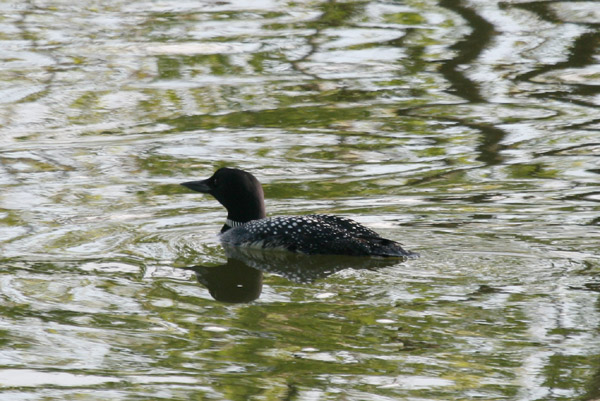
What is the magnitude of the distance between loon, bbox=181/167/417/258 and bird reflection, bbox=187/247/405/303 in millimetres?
49

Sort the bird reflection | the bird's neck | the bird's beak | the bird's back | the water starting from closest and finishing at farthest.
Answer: the water, the bird reflection, the bird's back, the bird's neck, the bird's beak

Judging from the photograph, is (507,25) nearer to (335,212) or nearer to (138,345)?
(335,212)

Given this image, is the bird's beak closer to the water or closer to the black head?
the black head

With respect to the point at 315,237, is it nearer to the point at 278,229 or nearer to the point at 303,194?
the point at 278,229

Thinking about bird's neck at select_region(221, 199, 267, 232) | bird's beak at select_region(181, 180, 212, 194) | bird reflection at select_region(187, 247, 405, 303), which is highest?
bird's beak at select_region(181, 180, 212, 194)

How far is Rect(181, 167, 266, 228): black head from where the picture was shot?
8859mm

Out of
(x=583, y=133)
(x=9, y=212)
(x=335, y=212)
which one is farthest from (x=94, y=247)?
(x=583, y=133)

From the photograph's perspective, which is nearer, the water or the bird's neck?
the water

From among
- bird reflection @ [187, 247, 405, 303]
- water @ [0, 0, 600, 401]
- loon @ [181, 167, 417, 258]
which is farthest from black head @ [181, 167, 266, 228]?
bird reflection @ [187, 247, 405, 303]

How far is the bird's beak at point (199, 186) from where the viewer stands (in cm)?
900

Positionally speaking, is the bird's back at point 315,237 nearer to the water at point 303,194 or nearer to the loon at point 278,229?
the loon at point 278,229

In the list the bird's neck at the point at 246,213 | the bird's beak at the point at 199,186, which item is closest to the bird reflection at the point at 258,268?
the bird's neck at the point at 246,213

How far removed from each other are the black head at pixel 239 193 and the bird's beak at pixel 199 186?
Answer: 1 centimetres

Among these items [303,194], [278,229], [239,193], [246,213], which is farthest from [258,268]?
[303,194]
